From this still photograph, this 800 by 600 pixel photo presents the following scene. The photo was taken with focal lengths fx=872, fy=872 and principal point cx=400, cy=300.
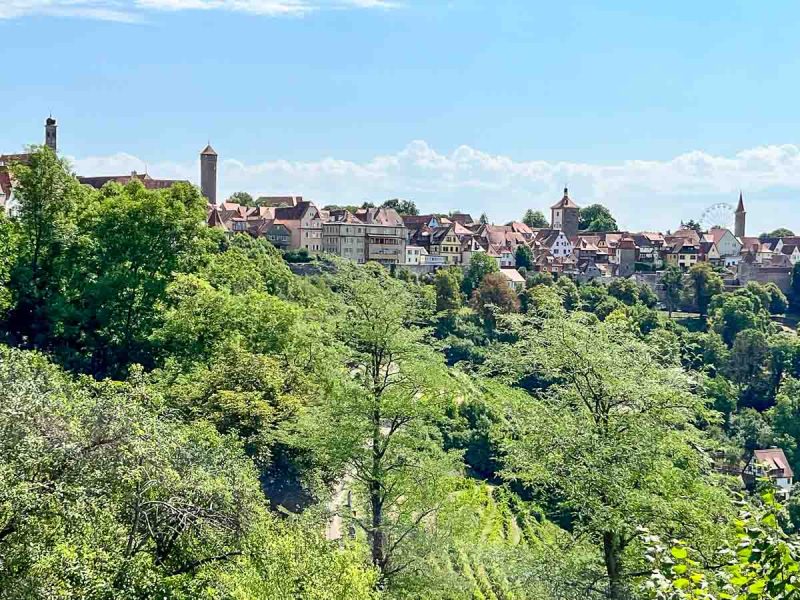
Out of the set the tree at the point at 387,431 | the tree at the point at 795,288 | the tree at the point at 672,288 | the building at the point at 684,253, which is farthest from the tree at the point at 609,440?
the building at the point at 684,253

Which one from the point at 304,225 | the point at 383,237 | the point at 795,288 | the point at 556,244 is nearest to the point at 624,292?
the point at 383,237

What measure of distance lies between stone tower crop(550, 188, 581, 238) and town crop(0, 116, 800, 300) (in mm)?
121

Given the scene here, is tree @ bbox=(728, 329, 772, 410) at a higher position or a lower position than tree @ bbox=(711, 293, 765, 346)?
lower

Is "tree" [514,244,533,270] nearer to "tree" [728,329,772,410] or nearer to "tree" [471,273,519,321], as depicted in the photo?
"tree" [471,273,519,321]

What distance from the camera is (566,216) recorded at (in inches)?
4139

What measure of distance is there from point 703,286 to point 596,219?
34.4 meters

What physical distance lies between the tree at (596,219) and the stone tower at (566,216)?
12.6 feet

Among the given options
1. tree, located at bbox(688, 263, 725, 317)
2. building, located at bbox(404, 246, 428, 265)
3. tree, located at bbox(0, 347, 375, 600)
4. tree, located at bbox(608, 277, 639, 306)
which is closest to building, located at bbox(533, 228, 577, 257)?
building, located at bbox(404, 246, 428, 265)

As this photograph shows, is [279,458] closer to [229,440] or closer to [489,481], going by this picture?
[229,440]

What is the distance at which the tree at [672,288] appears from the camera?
7912 cm

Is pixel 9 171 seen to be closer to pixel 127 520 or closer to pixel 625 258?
pixel 127 520

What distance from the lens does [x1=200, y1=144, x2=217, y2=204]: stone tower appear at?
283 ft

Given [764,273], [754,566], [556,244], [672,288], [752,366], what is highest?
[556,244]

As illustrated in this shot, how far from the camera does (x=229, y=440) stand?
1686cm
